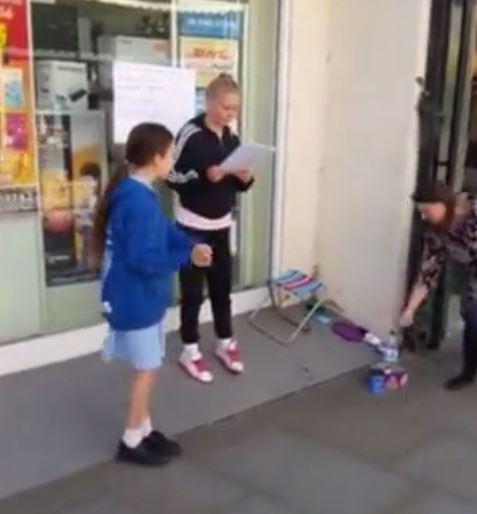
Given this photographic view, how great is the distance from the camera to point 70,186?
4.18 meters

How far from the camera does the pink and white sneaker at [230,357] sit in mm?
4195

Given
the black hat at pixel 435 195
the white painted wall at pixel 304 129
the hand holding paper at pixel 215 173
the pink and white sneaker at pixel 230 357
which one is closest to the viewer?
the hand holding paper at pixel 215 173

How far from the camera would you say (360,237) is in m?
4.81

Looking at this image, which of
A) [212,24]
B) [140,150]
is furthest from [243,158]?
[212,24]

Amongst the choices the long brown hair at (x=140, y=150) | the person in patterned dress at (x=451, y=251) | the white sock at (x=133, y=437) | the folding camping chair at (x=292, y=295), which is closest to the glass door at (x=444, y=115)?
the person in patterned dress at (x=451, y=251)

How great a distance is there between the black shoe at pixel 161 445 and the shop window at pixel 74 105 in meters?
1.07

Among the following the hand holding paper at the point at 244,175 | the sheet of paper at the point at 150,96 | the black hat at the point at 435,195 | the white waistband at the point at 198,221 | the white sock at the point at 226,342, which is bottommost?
the white sock at the point at 226,342

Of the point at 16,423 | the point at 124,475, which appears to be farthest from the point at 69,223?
the point at 124,475

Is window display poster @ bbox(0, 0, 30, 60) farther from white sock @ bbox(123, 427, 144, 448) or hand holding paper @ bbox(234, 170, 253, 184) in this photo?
white sock @ bbox(123, 427, 144, 448)

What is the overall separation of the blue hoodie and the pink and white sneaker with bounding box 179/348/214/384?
1.00 meters

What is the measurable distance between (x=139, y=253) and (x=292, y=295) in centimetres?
228

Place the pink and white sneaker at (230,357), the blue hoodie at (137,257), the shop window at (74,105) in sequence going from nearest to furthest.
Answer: the blue hoodie at (137,257)
the shop window at (74,105)
the pink and white sneaker at (230,357)

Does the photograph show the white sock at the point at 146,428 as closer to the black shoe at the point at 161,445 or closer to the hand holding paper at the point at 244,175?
the black shoe at the point at 161,445

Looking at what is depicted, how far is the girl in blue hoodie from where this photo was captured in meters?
2.94
